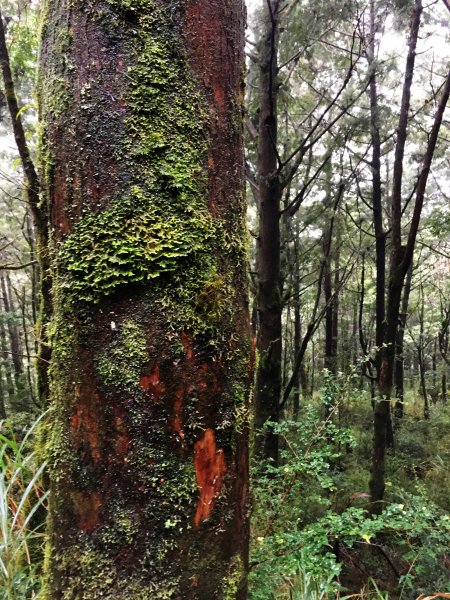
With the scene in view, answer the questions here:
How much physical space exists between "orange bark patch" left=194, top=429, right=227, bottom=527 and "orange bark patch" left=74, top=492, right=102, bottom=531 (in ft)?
0.70

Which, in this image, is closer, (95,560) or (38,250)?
(95,560)

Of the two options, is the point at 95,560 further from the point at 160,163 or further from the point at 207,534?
the point at 160,163

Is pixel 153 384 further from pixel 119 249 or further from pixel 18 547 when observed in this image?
pixel 18 547

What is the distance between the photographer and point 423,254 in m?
16.8

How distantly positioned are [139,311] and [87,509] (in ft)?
1.43

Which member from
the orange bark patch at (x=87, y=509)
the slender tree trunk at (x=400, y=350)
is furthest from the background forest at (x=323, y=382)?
the slender tree trunk at (x=400, y=350)

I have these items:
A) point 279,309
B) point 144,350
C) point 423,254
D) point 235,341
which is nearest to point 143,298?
point 144,350

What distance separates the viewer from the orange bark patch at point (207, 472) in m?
0.92

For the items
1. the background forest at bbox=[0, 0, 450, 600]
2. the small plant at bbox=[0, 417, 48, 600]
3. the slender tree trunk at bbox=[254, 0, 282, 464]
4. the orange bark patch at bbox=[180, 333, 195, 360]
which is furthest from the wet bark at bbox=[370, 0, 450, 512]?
the orange bark patch at bbox=[180, 333, 195, 360]

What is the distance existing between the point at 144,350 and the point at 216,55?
74 centimetres

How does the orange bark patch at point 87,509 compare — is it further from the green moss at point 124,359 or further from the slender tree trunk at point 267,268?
the slender tree trunk at point 267,268

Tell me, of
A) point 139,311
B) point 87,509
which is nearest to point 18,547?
point 87,509

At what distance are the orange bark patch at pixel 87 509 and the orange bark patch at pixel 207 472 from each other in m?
0.21

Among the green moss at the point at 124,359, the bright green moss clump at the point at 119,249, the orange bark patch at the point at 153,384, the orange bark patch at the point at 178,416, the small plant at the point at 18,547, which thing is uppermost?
the bright green moss clump at the point at 119,249
